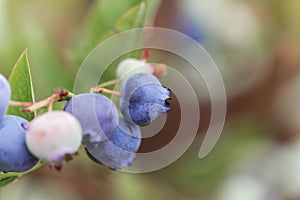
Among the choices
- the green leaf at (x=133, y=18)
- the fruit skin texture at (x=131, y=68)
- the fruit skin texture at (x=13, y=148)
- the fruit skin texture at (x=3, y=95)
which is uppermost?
the green leaf at (x=133, y=18)

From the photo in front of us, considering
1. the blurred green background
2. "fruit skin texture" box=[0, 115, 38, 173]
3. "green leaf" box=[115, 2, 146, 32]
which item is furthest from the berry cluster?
the blurred green background

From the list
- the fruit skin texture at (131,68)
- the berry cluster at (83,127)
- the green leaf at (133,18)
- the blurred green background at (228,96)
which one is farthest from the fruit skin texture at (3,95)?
the blurred green background at (228,96)

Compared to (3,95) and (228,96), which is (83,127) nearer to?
(3,95)

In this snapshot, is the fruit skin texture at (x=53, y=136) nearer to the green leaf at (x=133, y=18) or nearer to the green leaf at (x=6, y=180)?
the green leaf at (x=6, y=180)

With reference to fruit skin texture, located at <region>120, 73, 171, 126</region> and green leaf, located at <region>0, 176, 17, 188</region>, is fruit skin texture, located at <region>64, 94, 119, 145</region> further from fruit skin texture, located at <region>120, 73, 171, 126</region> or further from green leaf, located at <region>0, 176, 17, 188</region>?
green leaf, located at <region>0, 176, 17, 188</region>

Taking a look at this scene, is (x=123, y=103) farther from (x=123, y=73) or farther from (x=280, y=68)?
(x=280, y=68)

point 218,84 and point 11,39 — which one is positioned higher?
point 218,84

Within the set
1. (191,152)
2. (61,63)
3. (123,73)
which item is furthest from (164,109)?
(191,152)
